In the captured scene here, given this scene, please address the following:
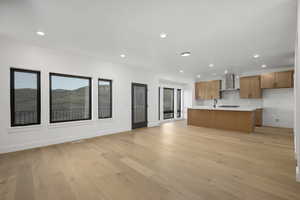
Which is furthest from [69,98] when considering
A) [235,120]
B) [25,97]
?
[235,120]

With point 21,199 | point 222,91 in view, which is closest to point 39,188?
point 21,199

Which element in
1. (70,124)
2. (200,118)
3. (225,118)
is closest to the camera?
(70,124)

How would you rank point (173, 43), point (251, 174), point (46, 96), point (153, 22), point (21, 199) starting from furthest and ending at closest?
point (46, 96)
point (173, 43)
point (153, 22)
point (251, 174)
point (21, 199)

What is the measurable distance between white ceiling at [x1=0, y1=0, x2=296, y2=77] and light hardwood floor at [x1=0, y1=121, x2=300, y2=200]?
2648mm

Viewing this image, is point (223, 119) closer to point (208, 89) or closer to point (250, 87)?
point (250, 87)

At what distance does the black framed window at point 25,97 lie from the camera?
10.9ft

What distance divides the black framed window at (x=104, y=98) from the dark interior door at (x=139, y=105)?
1.06m

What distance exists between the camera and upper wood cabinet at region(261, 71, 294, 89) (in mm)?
5758

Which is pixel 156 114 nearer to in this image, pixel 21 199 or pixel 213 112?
pixel 213 112

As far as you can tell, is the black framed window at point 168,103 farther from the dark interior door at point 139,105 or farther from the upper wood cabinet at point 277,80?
the upper wood cabinet at point 277,80

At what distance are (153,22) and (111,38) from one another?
1.19m

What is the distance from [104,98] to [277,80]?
741 centimetres

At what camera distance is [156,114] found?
22.5 ft

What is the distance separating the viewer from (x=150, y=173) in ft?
7.58
